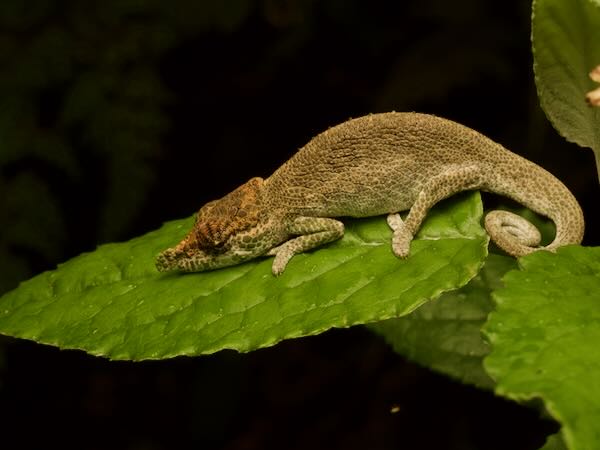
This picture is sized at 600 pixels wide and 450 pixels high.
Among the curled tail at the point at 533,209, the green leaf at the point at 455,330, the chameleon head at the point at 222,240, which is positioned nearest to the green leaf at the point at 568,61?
the curled tail at the point at 533,209

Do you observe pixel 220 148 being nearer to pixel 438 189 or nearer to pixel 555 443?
pixel 438 189

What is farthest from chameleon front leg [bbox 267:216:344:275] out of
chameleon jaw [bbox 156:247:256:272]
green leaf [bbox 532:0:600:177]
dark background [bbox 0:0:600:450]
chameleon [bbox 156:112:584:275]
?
dark background [bbox 0:0:600:450]

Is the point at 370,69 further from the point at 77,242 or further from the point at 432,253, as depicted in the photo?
the point at 432,253

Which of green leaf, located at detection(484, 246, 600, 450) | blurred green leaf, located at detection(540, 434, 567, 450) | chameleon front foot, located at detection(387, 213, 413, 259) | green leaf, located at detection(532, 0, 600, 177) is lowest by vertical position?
blurred green leaf, located at detection(540, 434, 567, 450)

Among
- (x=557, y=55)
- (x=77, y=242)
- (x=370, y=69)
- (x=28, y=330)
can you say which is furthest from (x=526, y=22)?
(x=28, y=330)

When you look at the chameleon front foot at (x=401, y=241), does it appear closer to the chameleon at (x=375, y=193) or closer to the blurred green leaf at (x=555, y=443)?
the chameleon at (x=375, y=193)

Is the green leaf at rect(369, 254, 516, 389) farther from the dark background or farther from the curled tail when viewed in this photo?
the dark background

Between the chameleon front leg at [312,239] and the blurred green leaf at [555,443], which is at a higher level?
the chameleon front leg at [312,239]
